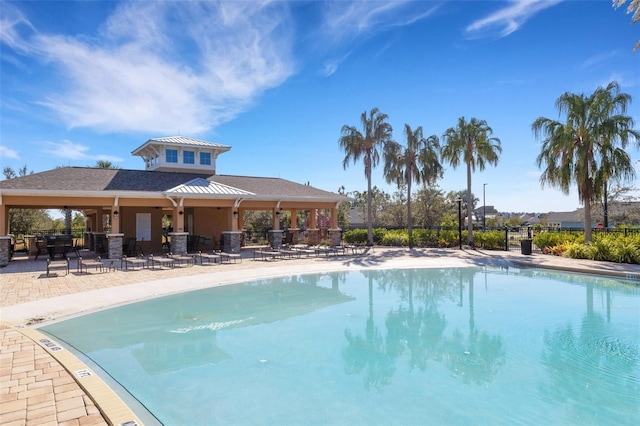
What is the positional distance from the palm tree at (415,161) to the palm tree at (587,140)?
7424 millimetres

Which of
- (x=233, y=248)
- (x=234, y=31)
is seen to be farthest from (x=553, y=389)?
(x=233, y=248)

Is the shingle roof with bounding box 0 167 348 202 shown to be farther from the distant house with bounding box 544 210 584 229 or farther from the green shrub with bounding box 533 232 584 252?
the distant house with bounding box 544 210 584 229

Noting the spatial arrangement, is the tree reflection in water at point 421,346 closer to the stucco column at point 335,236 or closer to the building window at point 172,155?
the stucco column at point 335,236

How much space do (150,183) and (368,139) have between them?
14.3 metres

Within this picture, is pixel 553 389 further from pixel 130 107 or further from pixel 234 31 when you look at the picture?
pixel 130 107

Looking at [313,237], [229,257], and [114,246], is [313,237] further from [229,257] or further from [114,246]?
[114,246]

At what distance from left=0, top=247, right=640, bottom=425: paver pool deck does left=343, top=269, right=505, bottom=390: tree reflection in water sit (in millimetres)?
3865

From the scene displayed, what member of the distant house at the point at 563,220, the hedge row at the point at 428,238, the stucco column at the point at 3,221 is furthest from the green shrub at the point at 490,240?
the distant house at the point at 563,220

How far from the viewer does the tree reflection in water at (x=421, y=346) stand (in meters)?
6.29

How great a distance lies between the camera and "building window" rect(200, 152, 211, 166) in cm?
2486

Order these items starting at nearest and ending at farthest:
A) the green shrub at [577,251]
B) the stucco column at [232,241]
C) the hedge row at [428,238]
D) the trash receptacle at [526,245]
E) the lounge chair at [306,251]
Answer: the green shrub at [577,251], the trash receptacle at [526,245], the lounge chair at [306,251], the stucco column at [232,241], the hedge row at [428,238]

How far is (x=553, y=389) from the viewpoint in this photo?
5.58m

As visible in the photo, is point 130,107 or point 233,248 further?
point 233,248

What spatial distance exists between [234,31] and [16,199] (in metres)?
12.1
